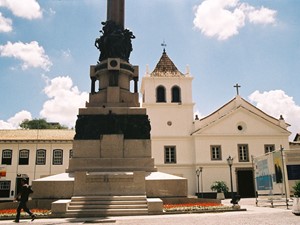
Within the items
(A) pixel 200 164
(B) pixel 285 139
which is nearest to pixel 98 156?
(A) pixel 200 164

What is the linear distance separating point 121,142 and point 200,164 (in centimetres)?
2464

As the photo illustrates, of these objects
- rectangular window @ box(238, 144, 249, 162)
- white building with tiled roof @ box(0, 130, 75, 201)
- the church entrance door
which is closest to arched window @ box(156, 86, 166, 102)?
rectangular window @ box(238, 144, 249, 162)

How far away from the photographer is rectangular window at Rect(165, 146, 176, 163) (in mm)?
41919

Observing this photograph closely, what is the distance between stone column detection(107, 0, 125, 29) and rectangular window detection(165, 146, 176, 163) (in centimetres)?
2354

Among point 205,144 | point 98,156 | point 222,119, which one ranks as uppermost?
point 222,119

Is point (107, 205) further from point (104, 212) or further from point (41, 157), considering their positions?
point (41, 157)

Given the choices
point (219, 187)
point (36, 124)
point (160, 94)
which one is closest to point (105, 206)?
point (219, 187)

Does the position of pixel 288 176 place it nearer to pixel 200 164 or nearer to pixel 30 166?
pixel 200 164

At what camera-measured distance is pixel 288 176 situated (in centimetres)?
1719

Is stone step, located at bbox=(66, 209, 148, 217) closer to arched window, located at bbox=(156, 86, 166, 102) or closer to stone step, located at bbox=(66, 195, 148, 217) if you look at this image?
stone step, located at bbox=(66, 195, 148, 217)

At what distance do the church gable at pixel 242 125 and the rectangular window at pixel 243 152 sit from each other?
1.61m

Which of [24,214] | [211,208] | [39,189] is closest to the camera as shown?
[24,214]

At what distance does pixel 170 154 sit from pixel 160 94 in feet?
25.5

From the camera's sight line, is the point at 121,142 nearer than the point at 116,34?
Yes
